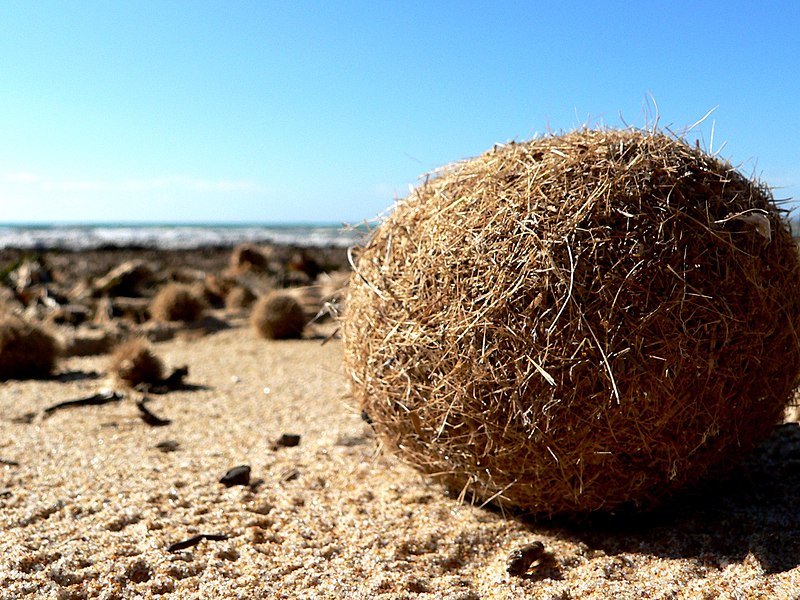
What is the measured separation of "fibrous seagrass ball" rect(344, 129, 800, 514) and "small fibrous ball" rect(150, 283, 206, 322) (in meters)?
8.71

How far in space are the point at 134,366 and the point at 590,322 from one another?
5682mm

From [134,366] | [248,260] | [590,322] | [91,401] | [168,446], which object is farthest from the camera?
[248,260]

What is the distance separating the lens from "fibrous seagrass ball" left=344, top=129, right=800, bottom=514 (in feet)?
9.39

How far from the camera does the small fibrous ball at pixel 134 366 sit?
713 centimetres

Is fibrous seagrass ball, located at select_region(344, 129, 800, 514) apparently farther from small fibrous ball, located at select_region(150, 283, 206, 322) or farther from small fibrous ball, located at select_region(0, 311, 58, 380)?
small fibrous ball, located at select_region(150, 283, 206, 322)

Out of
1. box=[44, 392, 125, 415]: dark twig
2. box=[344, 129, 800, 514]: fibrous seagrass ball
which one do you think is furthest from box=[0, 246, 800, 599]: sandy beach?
box=[44, 392, 125, 415]: dark twig

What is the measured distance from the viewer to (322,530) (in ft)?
11.3

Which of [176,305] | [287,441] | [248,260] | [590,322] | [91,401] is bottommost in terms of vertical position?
[91,401]

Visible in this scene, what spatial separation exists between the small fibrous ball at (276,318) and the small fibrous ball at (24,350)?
3.00m

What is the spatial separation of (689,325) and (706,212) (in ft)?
1.75

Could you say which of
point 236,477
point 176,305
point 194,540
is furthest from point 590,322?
point 176,305

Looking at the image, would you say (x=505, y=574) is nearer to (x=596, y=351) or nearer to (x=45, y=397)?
(x=596, y=351)

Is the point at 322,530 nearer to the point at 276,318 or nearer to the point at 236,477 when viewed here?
the point at 236,477

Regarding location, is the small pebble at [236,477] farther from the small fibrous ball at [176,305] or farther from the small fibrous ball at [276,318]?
the small fibrous ball at [176,305]
